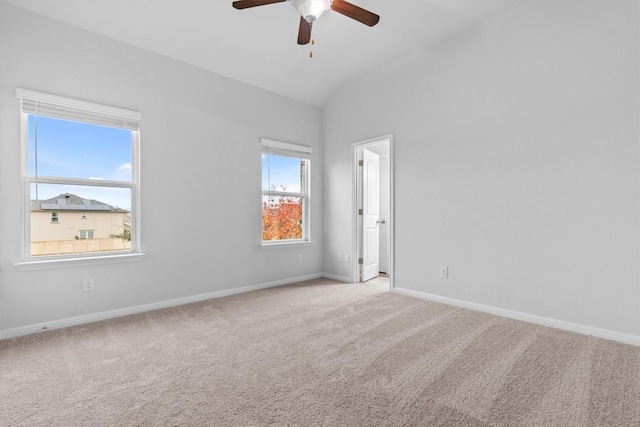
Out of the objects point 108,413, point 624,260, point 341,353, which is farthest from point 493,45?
→ point 108,413

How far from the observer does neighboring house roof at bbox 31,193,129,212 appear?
2740 mm

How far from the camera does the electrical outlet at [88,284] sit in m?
2.88

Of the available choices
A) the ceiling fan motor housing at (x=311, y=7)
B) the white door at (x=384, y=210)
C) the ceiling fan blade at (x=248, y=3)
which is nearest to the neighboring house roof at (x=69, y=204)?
the ceiling fan blade at (x=248, y=3)

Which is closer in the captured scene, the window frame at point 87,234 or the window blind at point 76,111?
the window blind at point 76,111

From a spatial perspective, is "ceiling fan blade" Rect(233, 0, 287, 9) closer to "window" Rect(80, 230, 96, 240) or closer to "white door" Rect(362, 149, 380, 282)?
"window" Rect(80, 230, 96, 240)

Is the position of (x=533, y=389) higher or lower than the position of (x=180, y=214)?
lower

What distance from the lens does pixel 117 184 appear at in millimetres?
3092

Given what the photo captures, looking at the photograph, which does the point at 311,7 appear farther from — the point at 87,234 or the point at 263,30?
the point at 87,234

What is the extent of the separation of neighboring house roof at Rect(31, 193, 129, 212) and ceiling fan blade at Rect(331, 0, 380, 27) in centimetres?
275

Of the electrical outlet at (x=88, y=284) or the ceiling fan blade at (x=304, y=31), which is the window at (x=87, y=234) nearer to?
the electrical outlet at (x=88, y=284)

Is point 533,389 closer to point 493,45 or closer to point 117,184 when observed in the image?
point 493,45

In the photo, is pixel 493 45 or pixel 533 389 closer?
pixel 533 389

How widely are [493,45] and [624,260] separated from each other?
2258mm

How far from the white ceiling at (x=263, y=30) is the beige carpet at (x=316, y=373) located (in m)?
2.76
